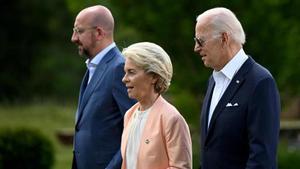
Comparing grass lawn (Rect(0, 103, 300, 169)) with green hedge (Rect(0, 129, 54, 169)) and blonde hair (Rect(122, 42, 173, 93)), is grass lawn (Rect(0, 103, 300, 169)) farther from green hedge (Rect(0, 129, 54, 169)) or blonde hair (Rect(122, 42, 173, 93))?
blonde hair (Rect(122, 42, 173, 93))

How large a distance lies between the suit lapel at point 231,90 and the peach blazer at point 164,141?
0.66ft

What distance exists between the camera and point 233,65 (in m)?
5.62

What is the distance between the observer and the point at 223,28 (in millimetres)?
5586

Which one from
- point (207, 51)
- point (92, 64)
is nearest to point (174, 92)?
point (92, 64)

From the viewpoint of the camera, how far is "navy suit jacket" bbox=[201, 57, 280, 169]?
5.38 metres

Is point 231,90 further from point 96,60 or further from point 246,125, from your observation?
point 96,60

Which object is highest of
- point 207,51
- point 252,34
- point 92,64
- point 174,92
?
point 207,51

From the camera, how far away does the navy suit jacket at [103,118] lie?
6707 millimetres

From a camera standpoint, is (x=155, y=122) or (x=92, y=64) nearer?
(x=155, y=122)

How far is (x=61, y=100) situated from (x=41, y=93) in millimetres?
1174

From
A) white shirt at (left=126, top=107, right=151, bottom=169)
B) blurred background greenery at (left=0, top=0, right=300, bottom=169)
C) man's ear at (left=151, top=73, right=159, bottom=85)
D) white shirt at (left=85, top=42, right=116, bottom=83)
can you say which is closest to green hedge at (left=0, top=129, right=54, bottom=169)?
blurred background greenery at (left=0, top=0, right=300, bottom=169)

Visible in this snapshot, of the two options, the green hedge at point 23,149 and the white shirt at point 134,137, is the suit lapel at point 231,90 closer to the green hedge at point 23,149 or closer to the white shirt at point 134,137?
the white shirt at point 134,137

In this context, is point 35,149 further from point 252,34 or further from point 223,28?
point 223,28

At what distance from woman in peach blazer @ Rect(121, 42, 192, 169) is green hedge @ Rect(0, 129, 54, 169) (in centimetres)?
735
